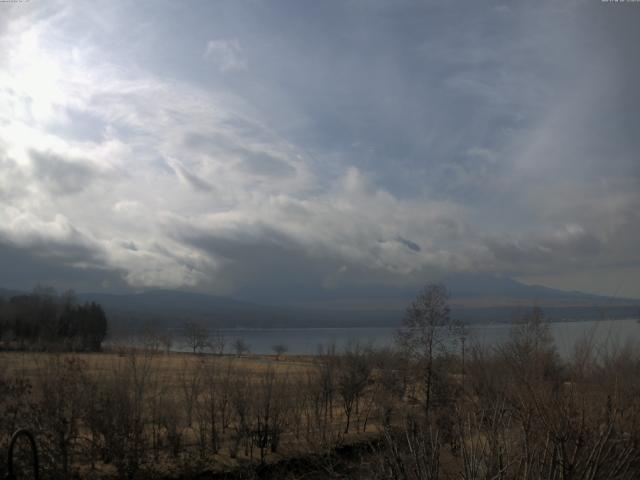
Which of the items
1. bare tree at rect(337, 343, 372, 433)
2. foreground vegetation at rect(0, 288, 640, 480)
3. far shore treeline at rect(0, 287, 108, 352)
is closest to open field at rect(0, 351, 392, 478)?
foreground vegetation at rect(0, 288, 640, 480)

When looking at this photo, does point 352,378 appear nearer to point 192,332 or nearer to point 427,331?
point 427,331

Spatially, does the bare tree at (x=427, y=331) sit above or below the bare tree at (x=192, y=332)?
above

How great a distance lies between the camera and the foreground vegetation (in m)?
8.06

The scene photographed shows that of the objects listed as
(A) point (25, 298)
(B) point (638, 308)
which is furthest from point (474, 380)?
(A) point (25, 298)

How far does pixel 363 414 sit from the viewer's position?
35.6 meters

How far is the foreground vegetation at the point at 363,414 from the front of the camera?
8.06 meters


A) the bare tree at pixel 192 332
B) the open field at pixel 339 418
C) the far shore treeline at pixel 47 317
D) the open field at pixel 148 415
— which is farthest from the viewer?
the bare tree at pixel 192 332

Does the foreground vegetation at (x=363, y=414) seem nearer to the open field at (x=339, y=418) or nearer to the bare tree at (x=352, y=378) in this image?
the open field at (x=339, y=418)

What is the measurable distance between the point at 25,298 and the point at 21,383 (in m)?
105

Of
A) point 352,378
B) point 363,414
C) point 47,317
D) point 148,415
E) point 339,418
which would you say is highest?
point 47,317

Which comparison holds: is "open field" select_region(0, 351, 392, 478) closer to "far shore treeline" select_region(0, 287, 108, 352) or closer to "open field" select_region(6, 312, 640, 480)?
"open field" select_region(6, 312, 640, 480)

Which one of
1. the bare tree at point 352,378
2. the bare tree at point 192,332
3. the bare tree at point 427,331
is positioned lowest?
the bare tree at point 192,332

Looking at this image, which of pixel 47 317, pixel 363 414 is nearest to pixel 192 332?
pixel 47 317

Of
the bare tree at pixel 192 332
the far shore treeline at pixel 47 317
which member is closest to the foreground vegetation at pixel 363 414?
the far shore treeline at pixel 47 317
